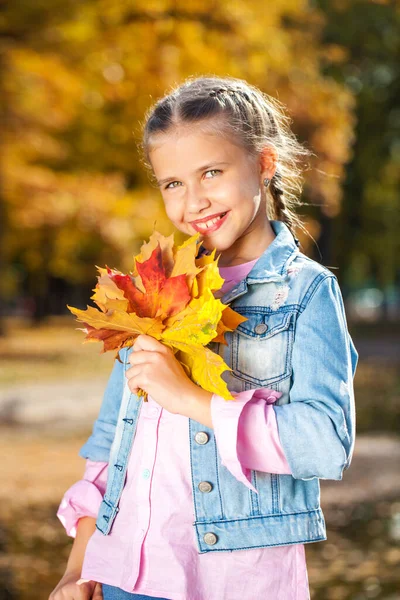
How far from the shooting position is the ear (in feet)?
7.38

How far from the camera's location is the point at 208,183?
6.99 feet

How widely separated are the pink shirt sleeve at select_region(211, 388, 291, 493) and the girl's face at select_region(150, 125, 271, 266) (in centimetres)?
46

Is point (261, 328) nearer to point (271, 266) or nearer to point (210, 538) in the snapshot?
point (271, 266)

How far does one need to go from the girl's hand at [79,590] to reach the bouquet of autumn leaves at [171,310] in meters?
0.55

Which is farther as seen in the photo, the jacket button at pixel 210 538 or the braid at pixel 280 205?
the braid at pixel 280 205

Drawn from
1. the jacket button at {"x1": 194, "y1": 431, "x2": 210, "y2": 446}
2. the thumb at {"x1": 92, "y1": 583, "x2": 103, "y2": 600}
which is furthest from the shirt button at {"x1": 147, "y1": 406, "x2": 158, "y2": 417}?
the thumb at {"x1": 92, "y1": 583, "x2": 103, "y2": 600}

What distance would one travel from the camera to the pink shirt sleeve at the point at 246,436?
1901 millimetres

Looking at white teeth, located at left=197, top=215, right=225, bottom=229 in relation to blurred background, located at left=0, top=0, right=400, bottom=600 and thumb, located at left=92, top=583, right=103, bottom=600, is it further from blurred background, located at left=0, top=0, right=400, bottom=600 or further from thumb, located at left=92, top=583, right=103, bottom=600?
thumb, located at left=92, top=583, right=103, bottom=600

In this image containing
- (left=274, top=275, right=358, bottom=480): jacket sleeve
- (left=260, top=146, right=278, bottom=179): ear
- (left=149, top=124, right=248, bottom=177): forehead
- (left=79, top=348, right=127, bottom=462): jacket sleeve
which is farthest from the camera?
(left=79, top=348, right=127, bottom=462): jacket sleeve

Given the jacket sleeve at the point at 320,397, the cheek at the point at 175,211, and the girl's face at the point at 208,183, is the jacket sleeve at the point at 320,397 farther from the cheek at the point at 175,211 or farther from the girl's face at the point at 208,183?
the cheek at the point at 175,211

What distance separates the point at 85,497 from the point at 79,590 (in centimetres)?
24

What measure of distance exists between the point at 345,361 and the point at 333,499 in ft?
18.5

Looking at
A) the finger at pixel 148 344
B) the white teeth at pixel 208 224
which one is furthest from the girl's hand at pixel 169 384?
the white teeth at pixel 208 224

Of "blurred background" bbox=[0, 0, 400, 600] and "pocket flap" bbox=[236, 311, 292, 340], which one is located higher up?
"blurred background" bbox=[0, 0, 400, 600]
